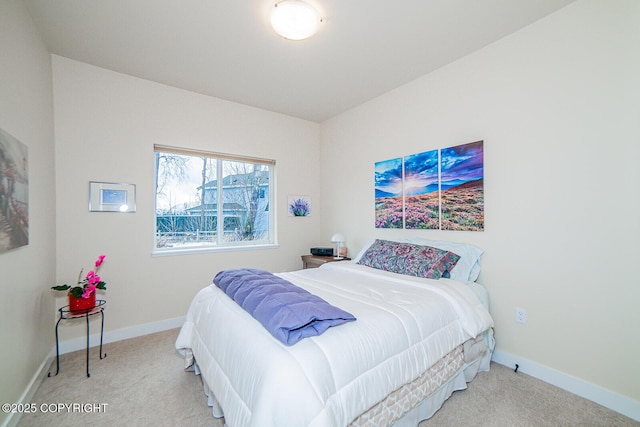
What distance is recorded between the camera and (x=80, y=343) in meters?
2.57

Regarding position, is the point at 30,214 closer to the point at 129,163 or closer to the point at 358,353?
the point at 129,163

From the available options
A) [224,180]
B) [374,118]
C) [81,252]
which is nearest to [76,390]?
[81,252]

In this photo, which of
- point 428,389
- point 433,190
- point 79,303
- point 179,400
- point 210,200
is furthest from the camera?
point 210,200

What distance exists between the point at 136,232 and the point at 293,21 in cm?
258

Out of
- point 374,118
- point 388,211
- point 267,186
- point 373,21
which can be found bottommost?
point 388,211

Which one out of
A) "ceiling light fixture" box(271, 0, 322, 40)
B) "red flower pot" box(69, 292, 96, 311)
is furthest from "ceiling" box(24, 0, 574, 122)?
"red flower pot" box(69, 292, 96, 311)

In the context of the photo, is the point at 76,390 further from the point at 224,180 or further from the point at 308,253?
the point at 308,253

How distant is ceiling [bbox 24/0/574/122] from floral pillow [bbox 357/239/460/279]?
1.81 metres

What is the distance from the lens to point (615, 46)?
5.74 ft

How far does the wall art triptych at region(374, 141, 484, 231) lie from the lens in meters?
2.44

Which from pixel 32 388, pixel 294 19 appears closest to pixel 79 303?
pixel 32 388

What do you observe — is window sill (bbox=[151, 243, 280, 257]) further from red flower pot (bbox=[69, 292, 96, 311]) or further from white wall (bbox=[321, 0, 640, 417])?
white wall (bbox=[321, 0, 640, 417])

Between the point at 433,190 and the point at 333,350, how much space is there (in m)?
2.08

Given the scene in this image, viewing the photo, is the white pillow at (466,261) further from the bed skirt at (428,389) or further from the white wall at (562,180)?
the bed skirt at (428,389)
